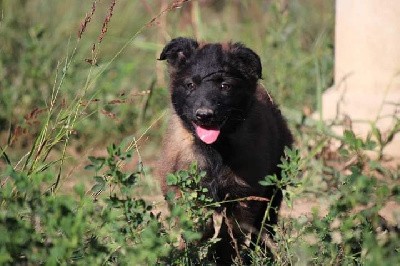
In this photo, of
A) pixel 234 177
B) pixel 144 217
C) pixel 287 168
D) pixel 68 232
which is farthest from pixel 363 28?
pixel 68 232

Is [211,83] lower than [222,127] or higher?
higher

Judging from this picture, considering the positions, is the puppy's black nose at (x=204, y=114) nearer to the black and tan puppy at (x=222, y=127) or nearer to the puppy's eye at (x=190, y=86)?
the black and tan puppy at (x=222, y=127)

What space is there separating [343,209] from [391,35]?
3.52m

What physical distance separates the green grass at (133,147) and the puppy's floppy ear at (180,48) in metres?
0.40

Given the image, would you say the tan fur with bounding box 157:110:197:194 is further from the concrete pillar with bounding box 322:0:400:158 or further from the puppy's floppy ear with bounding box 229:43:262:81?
the concrete pillar with bounding box 322:0:400:158

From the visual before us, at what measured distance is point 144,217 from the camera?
4.14 metres

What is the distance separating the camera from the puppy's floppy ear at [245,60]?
559cm

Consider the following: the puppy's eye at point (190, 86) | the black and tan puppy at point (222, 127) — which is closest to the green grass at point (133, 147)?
the black and tan puppy at point (222, 127)

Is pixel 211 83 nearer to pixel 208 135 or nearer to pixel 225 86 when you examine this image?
pixel 225 86

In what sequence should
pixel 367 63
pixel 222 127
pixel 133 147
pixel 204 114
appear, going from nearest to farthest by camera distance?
pixel 133 147 → pixel 204 114 → pixel 222 127 → pixel 367 63

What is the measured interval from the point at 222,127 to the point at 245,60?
51 centimetres

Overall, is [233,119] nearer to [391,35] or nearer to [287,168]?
[287,168]

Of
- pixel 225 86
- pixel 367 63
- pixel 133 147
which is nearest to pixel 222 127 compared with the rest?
pixel 225 86

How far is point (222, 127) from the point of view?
542 cm
